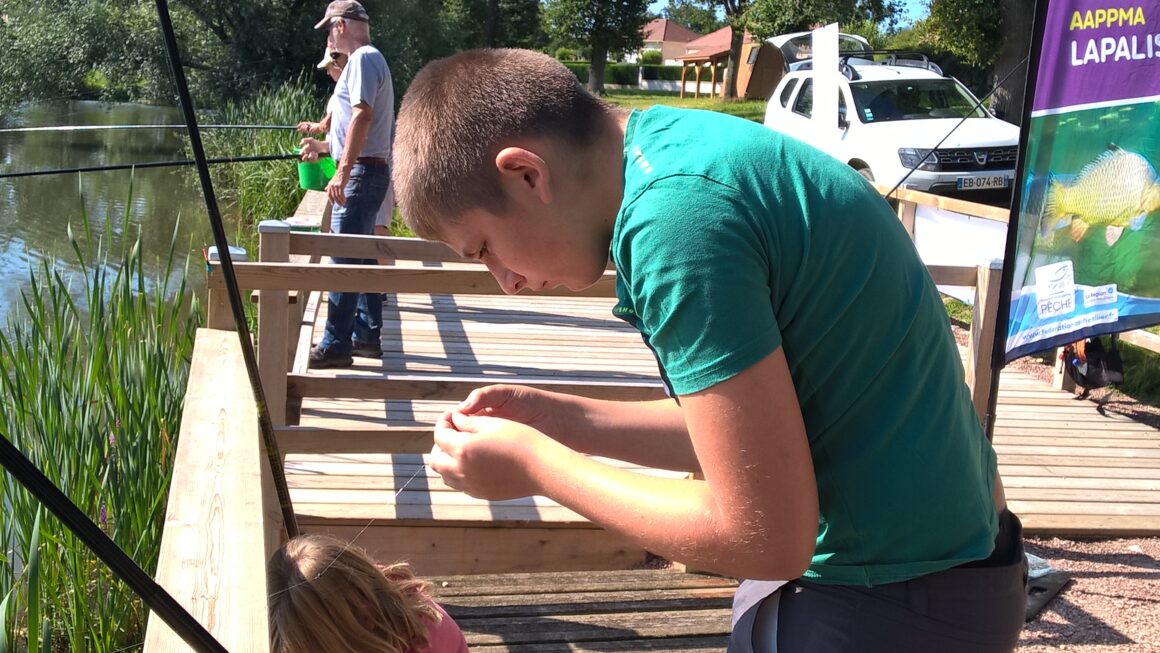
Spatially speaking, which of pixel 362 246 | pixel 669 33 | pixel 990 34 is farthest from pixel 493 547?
pixel 669 33

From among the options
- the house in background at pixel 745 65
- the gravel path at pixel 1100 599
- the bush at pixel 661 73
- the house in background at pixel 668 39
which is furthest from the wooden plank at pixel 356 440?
the house in background at pixel 668 39

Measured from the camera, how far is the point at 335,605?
200cm

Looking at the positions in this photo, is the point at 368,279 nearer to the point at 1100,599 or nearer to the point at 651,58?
the point at 1100,599

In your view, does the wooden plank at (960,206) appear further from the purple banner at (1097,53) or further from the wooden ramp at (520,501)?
the purple banner at (1097,53)

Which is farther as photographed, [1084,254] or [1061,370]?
[1061,370]

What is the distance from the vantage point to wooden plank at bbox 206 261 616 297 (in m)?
3.19

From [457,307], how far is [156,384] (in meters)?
4.30

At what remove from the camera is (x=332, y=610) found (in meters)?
2.00

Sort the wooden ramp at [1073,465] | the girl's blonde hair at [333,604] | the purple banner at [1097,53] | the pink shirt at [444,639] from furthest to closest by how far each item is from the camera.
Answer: the wooden ramp at [1073,465] → the purple banner at [1097,53] → the pink shirt at [444,639] → the girl's blonde hair at [333,604]

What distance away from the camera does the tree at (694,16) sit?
86625mm

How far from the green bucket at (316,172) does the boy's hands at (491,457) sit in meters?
5.55

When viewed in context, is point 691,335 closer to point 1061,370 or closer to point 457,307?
point 1061,370

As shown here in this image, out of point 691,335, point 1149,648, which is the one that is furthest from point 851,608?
point 1149,648

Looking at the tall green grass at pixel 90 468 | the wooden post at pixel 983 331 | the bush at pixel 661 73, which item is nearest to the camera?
the tall green grass at pixel 90 468
